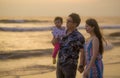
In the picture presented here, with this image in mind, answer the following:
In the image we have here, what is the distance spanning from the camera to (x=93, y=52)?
16.7 feet

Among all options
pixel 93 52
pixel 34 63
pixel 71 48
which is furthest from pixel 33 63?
pixel 93 52

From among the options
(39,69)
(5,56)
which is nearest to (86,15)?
(5,56)

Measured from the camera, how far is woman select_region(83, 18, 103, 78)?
5.07 m

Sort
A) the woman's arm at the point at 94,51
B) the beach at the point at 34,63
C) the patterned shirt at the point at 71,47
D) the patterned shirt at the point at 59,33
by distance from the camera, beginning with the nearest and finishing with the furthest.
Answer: the woman's arm at the point at 94,51, the patterned shirt at the point at 71,47, the patterned shirt at the point at 59,33, the beach at the point at 34,63

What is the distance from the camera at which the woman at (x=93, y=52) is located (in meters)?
5.07

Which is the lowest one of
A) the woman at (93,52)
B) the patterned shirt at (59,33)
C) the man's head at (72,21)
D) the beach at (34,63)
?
the beach at (34,63)

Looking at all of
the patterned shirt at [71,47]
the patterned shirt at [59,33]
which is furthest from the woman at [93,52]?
the patterned shirt at [59,33]

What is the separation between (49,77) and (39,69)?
1.16m

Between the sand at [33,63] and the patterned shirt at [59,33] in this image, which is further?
the sand at [33,63]

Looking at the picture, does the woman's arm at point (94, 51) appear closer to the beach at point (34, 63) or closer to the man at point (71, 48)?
the man at point (71, 48)

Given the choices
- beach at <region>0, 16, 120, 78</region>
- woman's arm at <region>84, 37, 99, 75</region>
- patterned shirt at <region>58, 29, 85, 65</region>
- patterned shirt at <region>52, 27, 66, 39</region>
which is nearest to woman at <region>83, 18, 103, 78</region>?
woman's arm at <region>84, 37, 99, 75</region>

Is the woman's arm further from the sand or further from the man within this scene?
the sand

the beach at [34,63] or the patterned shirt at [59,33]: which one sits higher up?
the patterned shirt at [59,33]

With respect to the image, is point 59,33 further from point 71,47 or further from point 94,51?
point 94,51
